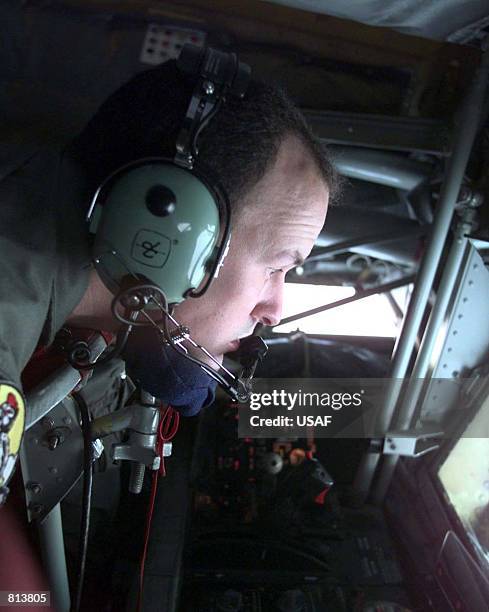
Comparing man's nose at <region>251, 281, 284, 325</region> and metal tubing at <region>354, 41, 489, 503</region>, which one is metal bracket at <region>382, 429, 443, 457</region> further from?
man's nose at <region>251, 281, 284, 325</region>

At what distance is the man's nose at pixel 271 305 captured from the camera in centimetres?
113

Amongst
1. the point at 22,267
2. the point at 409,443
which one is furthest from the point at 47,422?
the point at 409,443

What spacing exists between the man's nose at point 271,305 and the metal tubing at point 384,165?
3.08 ft

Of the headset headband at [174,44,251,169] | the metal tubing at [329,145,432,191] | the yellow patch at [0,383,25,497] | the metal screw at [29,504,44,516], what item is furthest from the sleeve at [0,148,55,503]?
the metal tubing at [329,145,432,191]

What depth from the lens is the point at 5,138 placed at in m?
0.98

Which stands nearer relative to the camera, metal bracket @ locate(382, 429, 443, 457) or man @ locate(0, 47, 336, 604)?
man @ locate(0, 47, 336, 604)

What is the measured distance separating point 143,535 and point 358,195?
1475mm

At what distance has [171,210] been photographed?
2.73ft

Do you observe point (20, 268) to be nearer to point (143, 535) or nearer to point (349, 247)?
point (143, 535)

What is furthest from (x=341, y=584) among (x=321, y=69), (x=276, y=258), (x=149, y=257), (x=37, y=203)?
(x=321, y=69)

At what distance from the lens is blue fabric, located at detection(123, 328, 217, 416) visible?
1118 mm

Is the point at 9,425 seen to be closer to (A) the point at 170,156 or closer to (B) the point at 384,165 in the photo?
(A) the point at 170,156

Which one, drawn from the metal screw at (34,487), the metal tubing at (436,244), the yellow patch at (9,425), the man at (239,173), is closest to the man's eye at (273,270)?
the man at (239,173)

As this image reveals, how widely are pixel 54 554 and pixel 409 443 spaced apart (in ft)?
3.90
